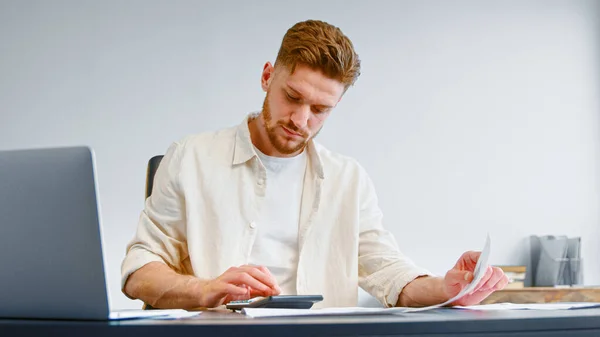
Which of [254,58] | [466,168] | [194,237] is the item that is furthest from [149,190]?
[466,168]

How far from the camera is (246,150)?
177 cm

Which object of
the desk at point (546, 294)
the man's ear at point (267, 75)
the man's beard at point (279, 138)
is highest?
the man's ear at point (267, 75)

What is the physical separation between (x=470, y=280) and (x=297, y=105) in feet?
2.04

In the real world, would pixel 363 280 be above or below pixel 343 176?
below

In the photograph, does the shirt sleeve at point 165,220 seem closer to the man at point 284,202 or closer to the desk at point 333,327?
the man at point 284,202

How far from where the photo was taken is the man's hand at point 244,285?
1164 millimetres

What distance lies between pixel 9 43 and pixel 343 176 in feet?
6.75

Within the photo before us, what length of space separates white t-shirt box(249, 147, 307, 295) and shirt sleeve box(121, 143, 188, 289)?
18 cm

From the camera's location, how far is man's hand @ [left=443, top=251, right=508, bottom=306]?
125cm

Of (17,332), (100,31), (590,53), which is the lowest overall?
(17,332)

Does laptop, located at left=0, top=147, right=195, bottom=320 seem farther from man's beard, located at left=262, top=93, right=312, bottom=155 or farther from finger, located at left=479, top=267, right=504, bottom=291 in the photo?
man's beard, located at left=262, top=93, right=312, bottom=155

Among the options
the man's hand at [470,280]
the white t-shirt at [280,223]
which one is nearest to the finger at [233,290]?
the man's hand at [470,280]

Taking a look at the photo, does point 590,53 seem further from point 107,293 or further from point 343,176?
point 107,293

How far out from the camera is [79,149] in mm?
725
